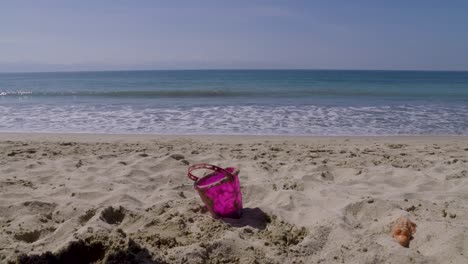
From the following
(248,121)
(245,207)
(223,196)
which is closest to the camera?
(223,196)

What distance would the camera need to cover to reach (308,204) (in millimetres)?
3361

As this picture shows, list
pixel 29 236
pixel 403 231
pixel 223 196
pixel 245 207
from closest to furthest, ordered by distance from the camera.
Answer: pixel 403 231
pixel 29 236
pixel 223 196
pixel 245 207

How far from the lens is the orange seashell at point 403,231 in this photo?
106 inches

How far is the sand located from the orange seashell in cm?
5

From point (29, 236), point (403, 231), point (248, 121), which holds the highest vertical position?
point (403, 231)

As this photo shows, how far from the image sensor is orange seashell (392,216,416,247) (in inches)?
106

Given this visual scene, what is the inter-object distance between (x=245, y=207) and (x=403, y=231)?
1.25 m

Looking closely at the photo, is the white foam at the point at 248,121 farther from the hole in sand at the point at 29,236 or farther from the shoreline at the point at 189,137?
the hole in sand at the point at 29,236

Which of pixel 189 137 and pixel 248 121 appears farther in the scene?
pixel 248 121

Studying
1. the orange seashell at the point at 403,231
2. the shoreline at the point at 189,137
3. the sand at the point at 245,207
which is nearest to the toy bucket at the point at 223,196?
the sand at the point at 245,207

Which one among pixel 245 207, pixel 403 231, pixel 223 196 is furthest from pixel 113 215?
pixel 403 231

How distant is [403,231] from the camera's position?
274 centimetres

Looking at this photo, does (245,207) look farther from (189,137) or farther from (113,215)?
(189,137)

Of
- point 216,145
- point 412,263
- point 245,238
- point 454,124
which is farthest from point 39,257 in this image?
point 454,124
